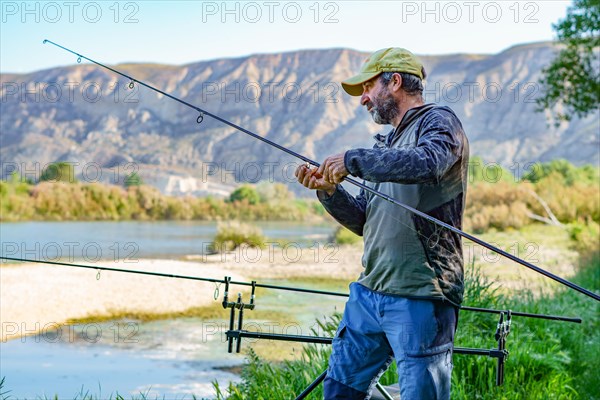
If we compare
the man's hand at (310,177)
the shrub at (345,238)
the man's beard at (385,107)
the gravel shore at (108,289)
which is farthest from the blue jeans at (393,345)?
the shrub at (345,238)

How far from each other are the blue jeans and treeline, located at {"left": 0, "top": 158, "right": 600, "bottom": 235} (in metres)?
15.8

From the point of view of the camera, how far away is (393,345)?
2.58 m

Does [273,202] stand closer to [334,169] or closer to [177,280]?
[177,280]

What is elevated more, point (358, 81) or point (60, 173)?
point (60, 173)

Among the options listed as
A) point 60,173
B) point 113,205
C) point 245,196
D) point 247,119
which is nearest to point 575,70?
point 113,205

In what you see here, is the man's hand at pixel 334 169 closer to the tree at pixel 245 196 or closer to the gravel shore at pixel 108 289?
the gravel shore at pixel 108 289

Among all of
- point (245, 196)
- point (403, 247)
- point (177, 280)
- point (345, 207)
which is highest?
point (245, 196)

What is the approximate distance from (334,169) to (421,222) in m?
0.34

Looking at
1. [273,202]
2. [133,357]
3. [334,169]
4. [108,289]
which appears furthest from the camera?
[273,202]

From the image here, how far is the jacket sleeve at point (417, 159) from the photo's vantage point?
2.31 meters

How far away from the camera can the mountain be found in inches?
2825

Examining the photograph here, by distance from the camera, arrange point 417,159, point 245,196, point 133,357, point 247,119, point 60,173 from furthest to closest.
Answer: point 247,119 → point 60,173 → point 245,196 → point 133,357 → point 417,159

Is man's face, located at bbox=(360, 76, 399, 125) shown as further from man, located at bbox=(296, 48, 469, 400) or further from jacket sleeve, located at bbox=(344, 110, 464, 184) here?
jacket sleeve, located at bbox=(344, 110, 464, 184)

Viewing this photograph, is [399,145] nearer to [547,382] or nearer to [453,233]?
[453,233]
